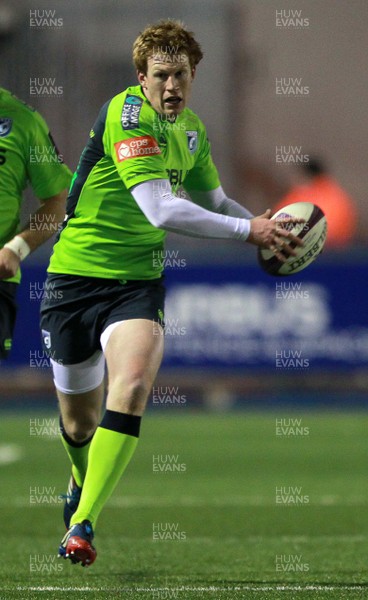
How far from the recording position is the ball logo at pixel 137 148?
669 centimetres

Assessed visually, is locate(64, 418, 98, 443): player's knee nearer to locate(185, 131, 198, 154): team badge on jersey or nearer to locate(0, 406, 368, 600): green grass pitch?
locate(0, 406, 368, 600): green grass pitch

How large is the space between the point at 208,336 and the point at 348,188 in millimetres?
6853

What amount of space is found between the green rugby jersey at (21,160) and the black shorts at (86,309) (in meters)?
0.70

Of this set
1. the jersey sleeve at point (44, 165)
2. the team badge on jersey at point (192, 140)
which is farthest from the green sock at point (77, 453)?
the team badge on jersey at point (192, 140)

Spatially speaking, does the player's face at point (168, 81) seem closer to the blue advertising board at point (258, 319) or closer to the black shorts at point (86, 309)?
the black shorts at point (86, 309)

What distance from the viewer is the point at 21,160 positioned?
7.82m

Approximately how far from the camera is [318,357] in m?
16.7

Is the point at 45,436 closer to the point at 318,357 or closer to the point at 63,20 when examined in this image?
the point at 318,357

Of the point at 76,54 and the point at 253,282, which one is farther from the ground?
the point at 76,54

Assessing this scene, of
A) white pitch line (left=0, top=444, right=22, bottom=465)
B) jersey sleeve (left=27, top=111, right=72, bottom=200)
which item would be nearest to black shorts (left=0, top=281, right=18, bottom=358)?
jersey sleeve (left=27, top=111, right=72, bottom=200)

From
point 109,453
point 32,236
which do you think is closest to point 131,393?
point 109,453

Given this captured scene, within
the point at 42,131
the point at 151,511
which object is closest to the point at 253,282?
the point at 151,511

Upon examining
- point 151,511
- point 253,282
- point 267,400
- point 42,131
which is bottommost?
point 267,400

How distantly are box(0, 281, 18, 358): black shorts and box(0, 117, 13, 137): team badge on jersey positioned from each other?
866 mm
